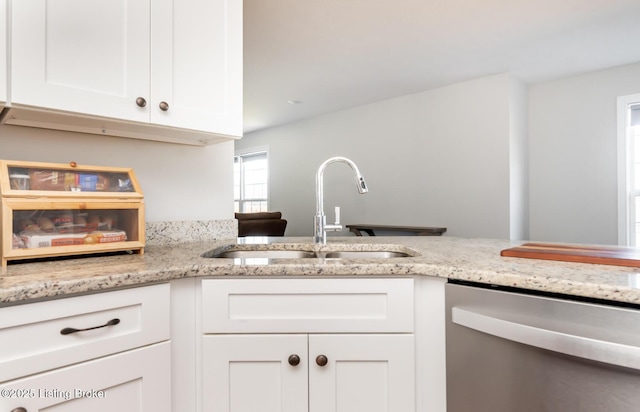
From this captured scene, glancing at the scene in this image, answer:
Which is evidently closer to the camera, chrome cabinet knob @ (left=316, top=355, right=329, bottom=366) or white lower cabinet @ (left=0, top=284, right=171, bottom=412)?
white lower cabinet @ (left=0, top=284, right=171, bottom=412)

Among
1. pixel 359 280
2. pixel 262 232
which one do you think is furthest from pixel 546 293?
pixel 262 232

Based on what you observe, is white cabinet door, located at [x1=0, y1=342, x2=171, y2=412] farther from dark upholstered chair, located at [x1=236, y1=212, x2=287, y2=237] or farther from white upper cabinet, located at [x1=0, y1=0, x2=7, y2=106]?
dark upholstered chair, located at [x1=236, y1=212, x2=287, y2=237]

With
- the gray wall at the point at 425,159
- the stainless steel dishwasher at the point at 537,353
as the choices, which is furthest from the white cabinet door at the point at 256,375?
the gray wall at the point at 425,159

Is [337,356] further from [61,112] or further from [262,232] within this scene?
[262,232]

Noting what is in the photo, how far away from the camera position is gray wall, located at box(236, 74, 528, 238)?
408 cm

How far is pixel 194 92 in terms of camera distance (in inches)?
55.0

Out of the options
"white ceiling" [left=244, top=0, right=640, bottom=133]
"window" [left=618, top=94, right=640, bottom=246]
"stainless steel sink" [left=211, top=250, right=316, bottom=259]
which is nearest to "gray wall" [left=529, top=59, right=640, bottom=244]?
"window" [left=618, top=94, right=640, bottom=246]

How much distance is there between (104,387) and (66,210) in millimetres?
620

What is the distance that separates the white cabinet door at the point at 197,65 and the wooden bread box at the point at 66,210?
30 cm

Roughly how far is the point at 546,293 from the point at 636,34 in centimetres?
369

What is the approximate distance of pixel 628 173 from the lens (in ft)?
12.4

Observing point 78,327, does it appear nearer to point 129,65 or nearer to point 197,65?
point 129,65

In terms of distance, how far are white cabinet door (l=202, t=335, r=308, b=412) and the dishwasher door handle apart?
472 mm

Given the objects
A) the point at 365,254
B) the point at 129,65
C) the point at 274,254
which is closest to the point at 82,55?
the point at 129,65
